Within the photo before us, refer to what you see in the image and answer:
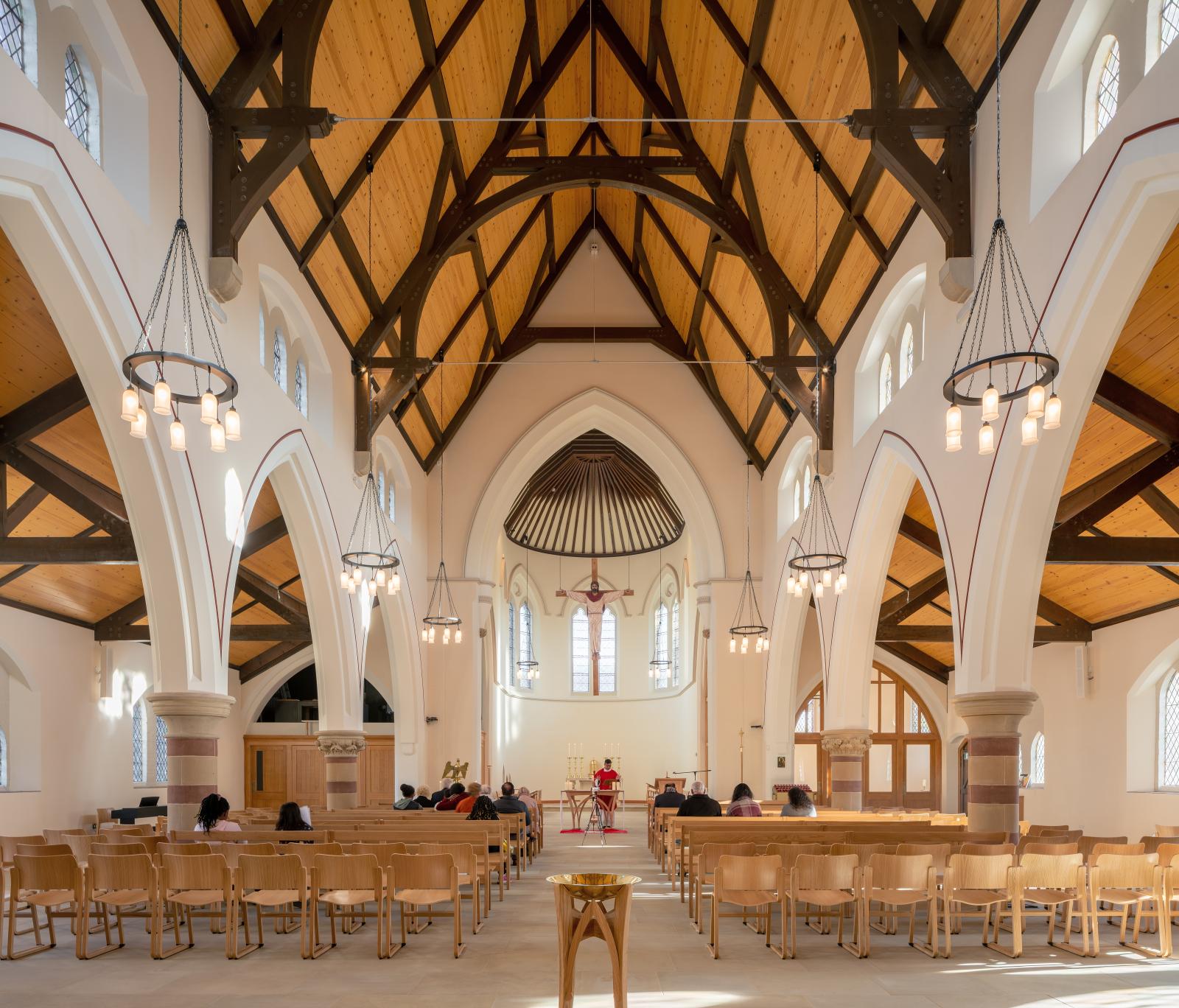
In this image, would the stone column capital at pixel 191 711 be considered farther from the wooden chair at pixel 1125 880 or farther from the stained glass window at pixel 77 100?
the wooden chair at pixel 1125 880

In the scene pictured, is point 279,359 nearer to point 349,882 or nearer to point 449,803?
point 449,803

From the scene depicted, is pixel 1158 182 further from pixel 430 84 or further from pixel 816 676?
pixel 816 676

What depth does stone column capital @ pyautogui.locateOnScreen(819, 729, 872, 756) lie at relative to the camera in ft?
50.2

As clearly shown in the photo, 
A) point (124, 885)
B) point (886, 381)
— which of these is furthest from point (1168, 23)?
point (124, 885)

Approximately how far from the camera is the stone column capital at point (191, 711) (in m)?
9.45

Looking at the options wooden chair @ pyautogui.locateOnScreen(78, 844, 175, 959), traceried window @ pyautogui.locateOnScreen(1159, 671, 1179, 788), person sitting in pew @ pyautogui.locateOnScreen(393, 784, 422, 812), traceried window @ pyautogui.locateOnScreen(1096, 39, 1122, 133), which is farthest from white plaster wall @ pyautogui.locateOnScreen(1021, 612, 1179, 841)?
wooden chair @ pyautogui.locateOnScreen(78, 844, 175, 959)

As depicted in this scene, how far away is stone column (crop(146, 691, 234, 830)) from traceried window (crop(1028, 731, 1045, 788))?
1415 centimetres

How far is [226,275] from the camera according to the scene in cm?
955

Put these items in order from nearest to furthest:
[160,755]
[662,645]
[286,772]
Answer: [160,755], [286,772], [662,645]

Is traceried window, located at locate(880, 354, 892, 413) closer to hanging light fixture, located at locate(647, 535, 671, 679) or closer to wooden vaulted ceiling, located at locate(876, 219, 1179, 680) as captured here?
wooden vaulted ceiling, located at locate(876, 219, 1179, 680)

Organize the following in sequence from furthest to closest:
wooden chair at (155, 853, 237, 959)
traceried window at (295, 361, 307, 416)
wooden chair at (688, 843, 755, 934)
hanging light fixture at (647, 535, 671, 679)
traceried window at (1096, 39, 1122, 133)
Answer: hanging light fixture at (647, 535, 671, 679)
traceried window at (295, 361, 307, 416)
wooden chair at (688, 843, 755, 934)
traceried window at (1096, 39, 1122, 133)
wooden chair at (155, 853, 237, 959)

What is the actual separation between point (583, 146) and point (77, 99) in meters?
10.6

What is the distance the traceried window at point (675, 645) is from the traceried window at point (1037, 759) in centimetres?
1174

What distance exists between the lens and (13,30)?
6945 mm
